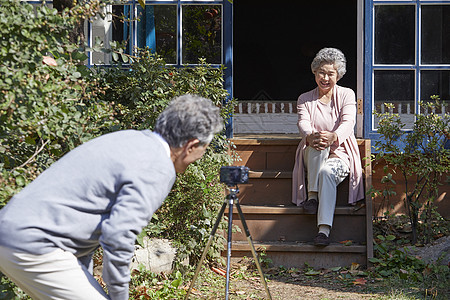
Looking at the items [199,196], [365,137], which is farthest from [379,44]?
[199,196]

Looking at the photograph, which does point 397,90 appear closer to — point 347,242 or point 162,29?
point 347,242

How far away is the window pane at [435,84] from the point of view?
6.09 meters

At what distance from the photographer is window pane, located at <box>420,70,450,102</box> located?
20.0ft

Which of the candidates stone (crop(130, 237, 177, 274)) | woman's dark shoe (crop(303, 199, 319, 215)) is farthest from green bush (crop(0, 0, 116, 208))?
woman's dark shoe (crop(303, 199, 319, 215))

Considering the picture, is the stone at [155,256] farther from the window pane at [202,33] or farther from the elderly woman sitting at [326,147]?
the window pane at [202,33]

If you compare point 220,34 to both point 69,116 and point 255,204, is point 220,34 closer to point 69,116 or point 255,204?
point 255,204

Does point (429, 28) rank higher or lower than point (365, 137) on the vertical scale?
higher

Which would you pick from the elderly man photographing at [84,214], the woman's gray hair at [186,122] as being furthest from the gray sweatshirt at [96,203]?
the woman's gray hair at [186,122]

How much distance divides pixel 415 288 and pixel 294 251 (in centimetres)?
107

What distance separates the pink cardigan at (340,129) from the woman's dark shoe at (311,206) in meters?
0.09

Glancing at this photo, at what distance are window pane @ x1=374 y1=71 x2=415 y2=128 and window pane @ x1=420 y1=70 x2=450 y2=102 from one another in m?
0.11

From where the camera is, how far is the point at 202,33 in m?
6.18

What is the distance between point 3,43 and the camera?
3.12 meters

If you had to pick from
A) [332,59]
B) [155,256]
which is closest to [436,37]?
[332,59]
